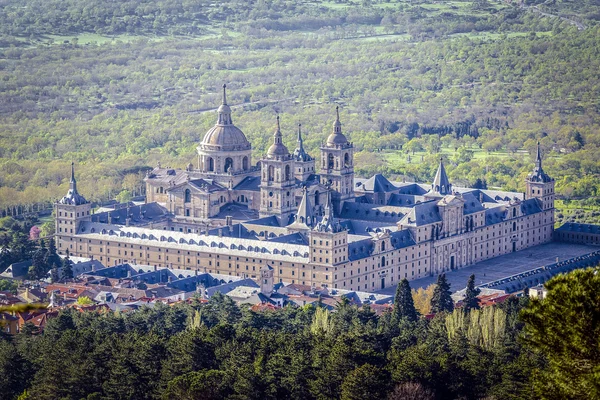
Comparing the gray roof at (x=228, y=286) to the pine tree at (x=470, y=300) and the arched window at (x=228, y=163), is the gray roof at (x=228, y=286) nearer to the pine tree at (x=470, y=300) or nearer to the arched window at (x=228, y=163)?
the pine tree at (x=470, y=300)

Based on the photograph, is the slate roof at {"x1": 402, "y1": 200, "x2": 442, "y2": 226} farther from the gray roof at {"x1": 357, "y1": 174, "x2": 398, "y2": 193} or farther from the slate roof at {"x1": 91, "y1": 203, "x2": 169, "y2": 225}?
the slate roof at {"x1": 91, "y1": 203, "x2": 169, "y2": 225}

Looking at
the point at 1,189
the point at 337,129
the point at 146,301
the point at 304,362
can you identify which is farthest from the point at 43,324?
the point at 1,189

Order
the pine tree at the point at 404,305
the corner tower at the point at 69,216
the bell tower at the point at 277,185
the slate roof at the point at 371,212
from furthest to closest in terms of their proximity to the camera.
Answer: the slate roof at the point at 371,212, the bell tower at the point at 277,185, the corner tower at the point at 69,216, the pine tree at the point at 404,305

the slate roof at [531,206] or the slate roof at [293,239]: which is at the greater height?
the slate roof at [293,239]

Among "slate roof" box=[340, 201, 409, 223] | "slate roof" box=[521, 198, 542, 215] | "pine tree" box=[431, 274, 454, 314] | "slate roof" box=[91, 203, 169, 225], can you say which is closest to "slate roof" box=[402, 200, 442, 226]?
"slate roof" box=[340, 201, 409, 223]

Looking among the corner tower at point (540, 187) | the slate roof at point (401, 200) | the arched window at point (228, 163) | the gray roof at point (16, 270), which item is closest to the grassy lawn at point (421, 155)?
the corner tower at point (540, 187)

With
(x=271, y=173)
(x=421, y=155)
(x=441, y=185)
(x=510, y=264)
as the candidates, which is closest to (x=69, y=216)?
(x=271, y=173)
